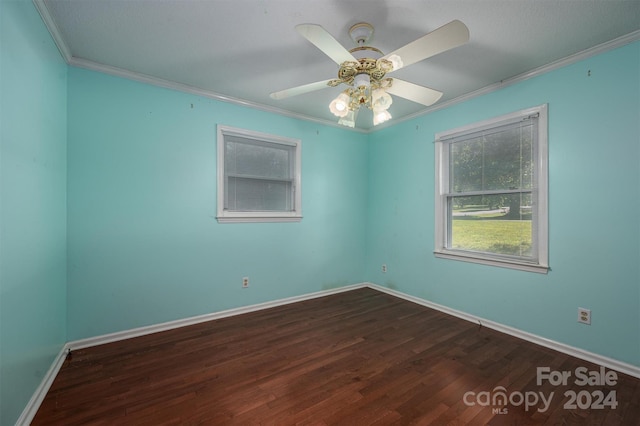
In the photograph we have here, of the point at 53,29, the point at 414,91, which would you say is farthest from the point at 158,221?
the point at 414,91

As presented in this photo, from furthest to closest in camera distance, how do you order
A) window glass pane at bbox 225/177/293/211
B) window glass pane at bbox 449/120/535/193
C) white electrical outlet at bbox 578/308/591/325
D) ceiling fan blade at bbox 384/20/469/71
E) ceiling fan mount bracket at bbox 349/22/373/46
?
window glass pane at bbox 225/177/293/211 < window glass pane at bbox 449/120/535/193 < white electrical outlet at bbox 578/308/591/325 < ceiling fan mount bracket at bbox 349/22/373/46 < ceiling fan blade at bbox 384/20/469/71

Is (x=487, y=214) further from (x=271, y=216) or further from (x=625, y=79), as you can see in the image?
(x=271, y=216)

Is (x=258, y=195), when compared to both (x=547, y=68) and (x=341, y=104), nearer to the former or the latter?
(x=341, y=104)

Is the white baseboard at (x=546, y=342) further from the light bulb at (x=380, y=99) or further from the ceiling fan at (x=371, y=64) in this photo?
the light bulb at (x=380, y=99)

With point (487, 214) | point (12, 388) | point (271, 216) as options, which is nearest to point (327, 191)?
point (271, 216)

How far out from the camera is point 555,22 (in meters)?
1.87

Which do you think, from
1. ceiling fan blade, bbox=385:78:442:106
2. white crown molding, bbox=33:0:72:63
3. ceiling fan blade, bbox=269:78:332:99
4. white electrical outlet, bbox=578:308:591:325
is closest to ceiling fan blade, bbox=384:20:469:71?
ceiling fan blade, bbox=385:78:442:106

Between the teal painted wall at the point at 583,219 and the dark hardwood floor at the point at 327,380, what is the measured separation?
0.28 m

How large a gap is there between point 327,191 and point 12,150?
308 cm

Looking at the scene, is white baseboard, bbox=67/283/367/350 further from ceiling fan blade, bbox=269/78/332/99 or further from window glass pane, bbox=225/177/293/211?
ceiling fan blade, bbox=269/78/332/99

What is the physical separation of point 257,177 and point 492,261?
2.88 metres

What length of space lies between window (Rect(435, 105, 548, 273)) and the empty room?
0.02 m

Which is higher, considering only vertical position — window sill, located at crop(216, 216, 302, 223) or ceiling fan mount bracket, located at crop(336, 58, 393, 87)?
ceiling fan mount bracket, located at crop(336, 58, 393, 87)

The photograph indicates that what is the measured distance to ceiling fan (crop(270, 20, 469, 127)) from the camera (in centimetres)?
143
